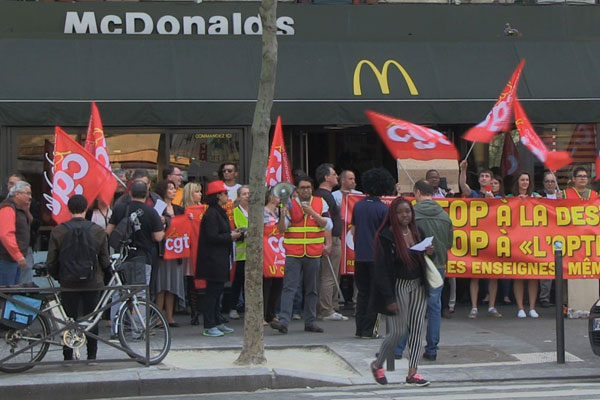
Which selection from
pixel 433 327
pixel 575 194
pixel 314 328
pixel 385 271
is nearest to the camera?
pixel 385 271

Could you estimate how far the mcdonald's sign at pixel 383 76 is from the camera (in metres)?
15.3

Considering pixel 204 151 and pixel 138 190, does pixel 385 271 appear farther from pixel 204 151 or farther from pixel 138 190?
pixel 204 151

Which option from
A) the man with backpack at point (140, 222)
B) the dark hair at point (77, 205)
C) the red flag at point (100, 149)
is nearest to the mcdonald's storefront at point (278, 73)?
the red flag at point (100, 149)

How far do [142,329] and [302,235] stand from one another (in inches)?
106

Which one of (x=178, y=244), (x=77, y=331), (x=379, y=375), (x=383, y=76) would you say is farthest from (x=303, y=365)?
(x=383, y=76)

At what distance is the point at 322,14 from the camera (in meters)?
15.9

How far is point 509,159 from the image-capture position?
54.5ft

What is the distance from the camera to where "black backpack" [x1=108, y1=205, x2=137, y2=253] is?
11.5 meters

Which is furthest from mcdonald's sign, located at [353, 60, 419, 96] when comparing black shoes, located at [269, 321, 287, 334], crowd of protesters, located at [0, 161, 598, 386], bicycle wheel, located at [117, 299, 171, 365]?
bicycle wheel, located at [117, 299, 171, 365]

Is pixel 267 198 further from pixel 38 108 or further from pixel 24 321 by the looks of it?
pixel 24 321

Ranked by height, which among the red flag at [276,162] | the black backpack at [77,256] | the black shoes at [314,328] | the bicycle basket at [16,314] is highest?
the red flag at [276,162]

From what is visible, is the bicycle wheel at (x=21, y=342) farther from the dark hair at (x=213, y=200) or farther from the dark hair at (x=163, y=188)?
the dark hair at (x=163, y=188)

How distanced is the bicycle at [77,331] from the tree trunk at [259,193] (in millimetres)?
889

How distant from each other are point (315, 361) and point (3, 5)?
762 cm
